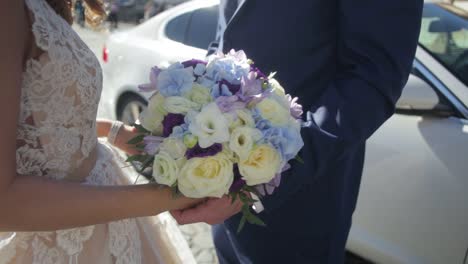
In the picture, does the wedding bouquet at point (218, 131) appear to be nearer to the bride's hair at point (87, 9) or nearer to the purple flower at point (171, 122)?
the purple flower at point (171, 122)

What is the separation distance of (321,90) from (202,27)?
2.33m

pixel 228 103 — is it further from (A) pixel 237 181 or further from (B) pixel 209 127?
(A) pixel 237 181

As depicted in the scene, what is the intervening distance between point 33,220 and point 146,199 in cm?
23

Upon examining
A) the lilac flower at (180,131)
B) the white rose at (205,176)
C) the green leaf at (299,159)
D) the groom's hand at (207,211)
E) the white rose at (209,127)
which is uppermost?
the white rose at (209,127)

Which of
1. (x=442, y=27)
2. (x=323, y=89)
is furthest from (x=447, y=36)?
(x=323, y=89)

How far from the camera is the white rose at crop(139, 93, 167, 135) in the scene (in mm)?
1043

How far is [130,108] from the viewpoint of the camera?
4.29 m

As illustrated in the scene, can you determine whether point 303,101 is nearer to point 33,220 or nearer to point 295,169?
point 295,169

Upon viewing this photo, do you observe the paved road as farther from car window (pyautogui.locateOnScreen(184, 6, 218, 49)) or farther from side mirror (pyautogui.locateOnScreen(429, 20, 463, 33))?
side mirror (pyautogui.locateOnScreen(429, 20, 463, 33))

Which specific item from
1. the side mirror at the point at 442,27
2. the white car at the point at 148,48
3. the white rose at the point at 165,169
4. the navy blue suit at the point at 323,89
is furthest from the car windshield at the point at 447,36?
the white rose at the point at 165,169

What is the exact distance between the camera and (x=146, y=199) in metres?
1.02

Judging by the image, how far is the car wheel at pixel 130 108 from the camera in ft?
13.6

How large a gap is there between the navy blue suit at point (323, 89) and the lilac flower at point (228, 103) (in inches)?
10.5

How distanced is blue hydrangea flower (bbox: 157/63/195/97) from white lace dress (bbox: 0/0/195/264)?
0.24 m
